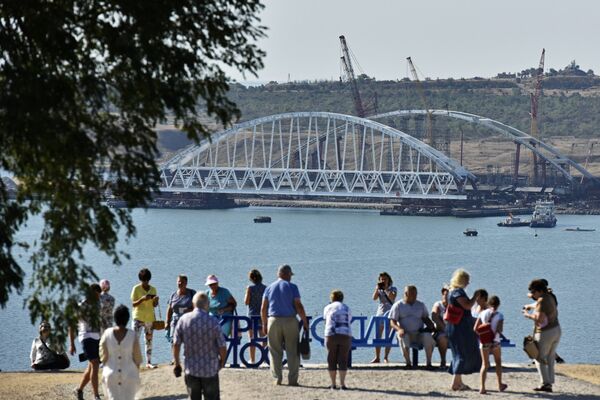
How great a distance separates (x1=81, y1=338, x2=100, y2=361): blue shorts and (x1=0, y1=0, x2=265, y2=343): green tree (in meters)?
2.94

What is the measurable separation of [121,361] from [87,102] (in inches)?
92.4

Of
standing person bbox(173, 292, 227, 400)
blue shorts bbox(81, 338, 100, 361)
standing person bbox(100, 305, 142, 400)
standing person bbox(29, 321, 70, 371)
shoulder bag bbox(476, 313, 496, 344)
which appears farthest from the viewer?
standing person bbox(29, 321, 70, 371)

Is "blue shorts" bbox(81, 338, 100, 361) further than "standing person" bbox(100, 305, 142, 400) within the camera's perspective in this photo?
Yes

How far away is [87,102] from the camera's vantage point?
11.3 metres

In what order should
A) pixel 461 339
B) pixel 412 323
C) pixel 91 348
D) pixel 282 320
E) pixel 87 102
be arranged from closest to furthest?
1. pixel 87 102
2. pixel 91 348
3. pixel 461 339
4. pixel 282 320
5. pixel 412 323

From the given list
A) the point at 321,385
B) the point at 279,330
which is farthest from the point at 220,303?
the point at 321,385

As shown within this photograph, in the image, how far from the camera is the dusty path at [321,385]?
14484 mm

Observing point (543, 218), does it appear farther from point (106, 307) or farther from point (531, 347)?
point (106, 307)

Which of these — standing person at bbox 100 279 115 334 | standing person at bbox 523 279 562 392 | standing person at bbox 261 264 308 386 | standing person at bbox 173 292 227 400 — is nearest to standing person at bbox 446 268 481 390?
standing person at bbox 523 279 562 392

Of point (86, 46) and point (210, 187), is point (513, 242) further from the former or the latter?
point (86, 46)

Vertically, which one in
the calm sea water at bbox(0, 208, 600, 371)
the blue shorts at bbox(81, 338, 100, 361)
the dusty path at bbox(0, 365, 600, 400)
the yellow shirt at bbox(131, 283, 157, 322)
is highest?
the yellow shirt at bbox(131, 283, 157, 322)

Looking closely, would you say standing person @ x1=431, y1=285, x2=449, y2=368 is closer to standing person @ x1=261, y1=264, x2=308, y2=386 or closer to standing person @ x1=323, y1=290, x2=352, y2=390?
standing person @ x1=323, y1=290, x2=352, y2=390

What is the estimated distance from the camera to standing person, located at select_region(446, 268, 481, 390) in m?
14.5

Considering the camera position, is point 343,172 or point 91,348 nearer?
point 91,348
